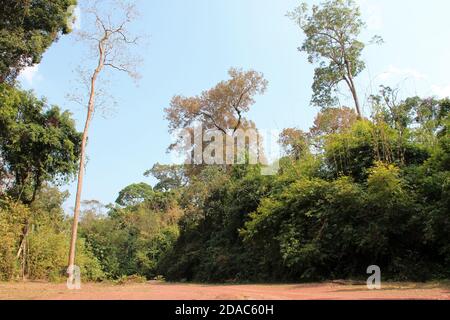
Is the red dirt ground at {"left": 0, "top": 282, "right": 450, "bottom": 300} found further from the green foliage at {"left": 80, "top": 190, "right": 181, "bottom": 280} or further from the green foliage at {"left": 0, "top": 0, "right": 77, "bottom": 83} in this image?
the green foliage at {"left": 80, "top": 190, "right": 181, "bottom": 280}

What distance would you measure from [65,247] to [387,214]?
1386 centimetres

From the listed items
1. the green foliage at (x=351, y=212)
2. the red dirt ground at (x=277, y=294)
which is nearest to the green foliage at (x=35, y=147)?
the green foliage at (x=351, y=212)

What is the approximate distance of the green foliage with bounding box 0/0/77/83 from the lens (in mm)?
13641

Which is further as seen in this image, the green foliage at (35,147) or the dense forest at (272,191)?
the green foliage at (35,147)

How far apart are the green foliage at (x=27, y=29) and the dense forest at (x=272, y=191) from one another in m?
0.04

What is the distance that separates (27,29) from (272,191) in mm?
10038


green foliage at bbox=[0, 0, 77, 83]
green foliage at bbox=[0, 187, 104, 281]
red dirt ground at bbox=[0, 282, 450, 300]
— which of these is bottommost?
red dirt ground at bbox=[0, 282, 450, 300]

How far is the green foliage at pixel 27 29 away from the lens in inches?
537

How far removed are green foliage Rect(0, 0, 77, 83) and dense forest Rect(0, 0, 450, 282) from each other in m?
0.04

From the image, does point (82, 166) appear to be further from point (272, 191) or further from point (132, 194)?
point (132, 194)

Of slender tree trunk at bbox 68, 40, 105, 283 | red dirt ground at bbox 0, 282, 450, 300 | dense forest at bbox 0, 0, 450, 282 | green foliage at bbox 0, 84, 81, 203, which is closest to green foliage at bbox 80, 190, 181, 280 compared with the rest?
A: dense forest at bbox 0, 0, 450, 282

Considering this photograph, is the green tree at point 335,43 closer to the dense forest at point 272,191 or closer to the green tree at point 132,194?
the dense forest at point 272,191

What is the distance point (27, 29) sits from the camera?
1466 cm
